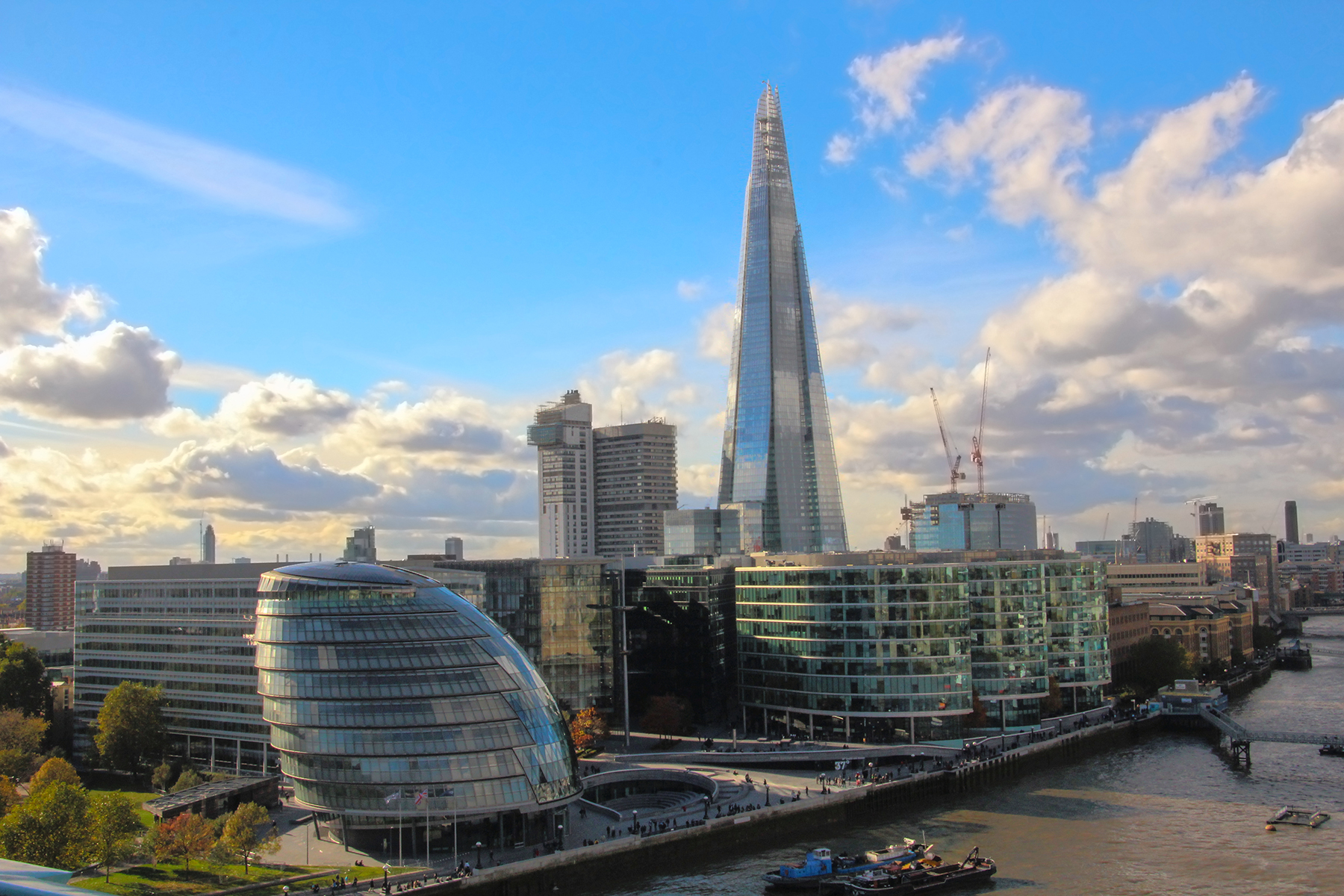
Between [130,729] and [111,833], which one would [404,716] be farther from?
[130,729]

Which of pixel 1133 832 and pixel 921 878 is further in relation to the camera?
pixel 1133 832

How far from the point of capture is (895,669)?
11588 cm

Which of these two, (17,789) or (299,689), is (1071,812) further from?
(17,789)

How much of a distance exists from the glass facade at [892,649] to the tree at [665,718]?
8557 millimetres

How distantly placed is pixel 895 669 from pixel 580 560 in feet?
113

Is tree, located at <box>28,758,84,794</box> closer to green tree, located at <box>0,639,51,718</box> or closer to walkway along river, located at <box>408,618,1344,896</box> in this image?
walkway along river, located at <box>408,618,1344,896</box>

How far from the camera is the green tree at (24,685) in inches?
4877

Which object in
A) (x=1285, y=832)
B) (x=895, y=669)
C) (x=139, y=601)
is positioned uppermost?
(x=139, y=601)

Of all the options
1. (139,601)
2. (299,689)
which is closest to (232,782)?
(299,689)

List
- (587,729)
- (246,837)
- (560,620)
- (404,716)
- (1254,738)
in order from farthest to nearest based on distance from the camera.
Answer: (560,620) < (1254,738) < (587,729) < (404,716) < (246,837)

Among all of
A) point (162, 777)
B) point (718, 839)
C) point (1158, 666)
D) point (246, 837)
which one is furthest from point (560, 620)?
point (1158, 666)

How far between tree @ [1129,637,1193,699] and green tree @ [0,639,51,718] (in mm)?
131793

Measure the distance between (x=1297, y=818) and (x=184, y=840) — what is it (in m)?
75.8

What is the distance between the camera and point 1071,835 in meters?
83.9
